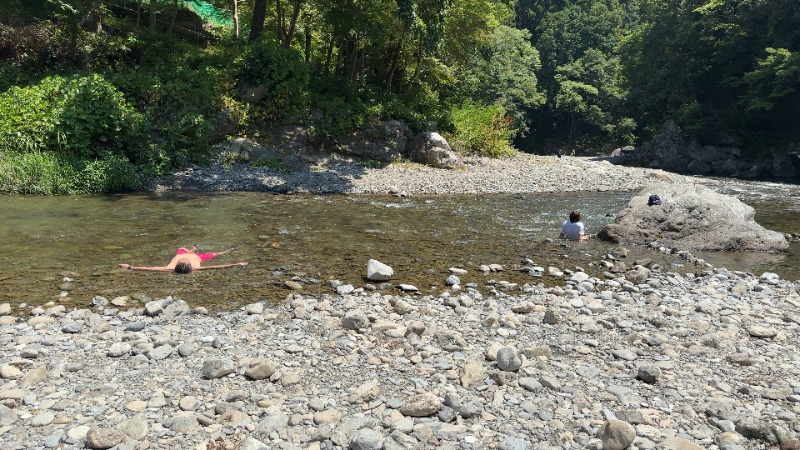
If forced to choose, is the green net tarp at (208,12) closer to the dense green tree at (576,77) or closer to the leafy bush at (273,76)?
the leafy bush at (273,76)

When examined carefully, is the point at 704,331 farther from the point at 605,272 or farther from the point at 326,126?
the point at 326,126

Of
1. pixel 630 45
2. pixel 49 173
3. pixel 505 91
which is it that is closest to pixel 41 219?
pixel 49 173

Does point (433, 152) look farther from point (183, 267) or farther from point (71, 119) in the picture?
point (183, 267)

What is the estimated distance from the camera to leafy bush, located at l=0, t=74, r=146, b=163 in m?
17.8

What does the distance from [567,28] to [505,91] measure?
96.0 ft

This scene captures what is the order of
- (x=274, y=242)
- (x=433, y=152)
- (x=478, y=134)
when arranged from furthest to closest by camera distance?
(x=478, y=134)
(x=433, y=152)
(x=274, y=242)

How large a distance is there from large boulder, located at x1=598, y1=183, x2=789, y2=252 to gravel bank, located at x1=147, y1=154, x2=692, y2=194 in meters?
8.46

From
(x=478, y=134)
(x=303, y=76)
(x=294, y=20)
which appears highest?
(x=294, y=20)

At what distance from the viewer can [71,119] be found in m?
18.2

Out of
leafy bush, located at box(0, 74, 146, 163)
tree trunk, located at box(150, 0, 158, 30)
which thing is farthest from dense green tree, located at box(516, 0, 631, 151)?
leafy bush, located at box(0, 74, 146, 163)

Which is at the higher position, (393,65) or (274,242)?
(393,65)

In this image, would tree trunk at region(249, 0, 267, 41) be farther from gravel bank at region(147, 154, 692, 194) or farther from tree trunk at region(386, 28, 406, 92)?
tree trunk at region(386, 28, 406, 92)

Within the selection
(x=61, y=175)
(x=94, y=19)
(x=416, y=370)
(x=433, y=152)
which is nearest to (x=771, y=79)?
(x=433, y=152)

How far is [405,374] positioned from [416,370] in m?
0.14
